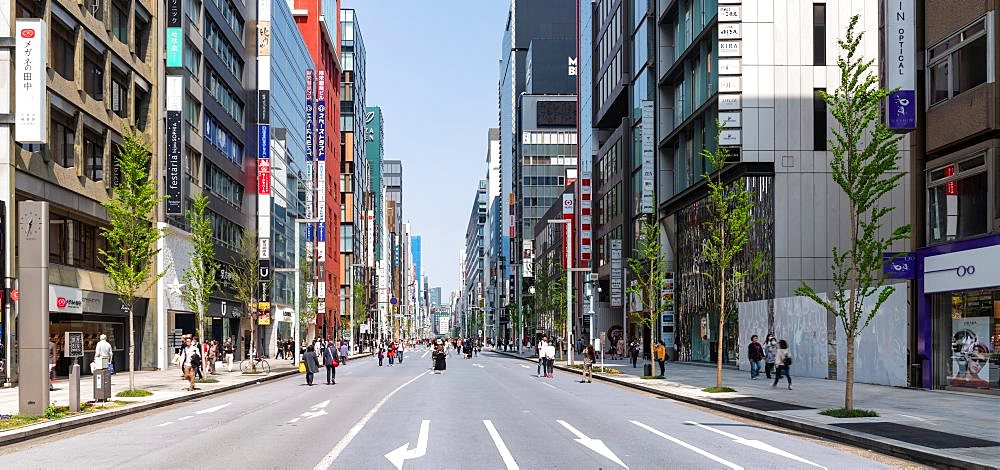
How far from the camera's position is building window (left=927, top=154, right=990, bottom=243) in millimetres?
28188

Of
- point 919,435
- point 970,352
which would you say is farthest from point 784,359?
point 919,435

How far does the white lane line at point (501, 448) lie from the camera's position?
14.2 metres

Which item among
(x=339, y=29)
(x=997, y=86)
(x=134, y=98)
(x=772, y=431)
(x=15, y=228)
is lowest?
(x=772, y=431)

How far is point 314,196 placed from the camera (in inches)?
4102

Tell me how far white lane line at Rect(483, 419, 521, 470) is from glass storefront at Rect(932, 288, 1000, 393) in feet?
48.9

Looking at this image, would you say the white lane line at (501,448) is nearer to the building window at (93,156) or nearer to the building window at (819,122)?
the building window at (93,156)

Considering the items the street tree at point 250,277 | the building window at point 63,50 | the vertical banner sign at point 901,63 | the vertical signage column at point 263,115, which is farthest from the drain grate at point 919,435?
the vertical signage column at point 263,115

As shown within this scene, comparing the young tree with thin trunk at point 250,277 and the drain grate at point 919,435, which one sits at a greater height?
the young tree with thin trunk at point 250,277

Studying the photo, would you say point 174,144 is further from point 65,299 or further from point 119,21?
point 65,299

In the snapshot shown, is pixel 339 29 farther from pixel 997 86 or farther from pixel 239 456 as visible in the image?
pixel 239 456

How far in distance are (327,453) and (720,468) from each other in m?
5.99

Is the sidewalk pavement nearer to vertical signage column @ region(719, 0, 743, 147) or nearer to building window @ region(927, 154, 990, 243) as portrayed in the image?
building window @ region(927, 154, 990, 243)

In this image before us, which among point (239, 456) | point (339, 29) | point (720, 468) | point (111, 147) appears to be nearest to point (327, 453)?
point (239, 456)

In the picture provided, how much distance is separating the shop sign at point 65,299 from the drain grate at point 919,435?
30.5 meters
